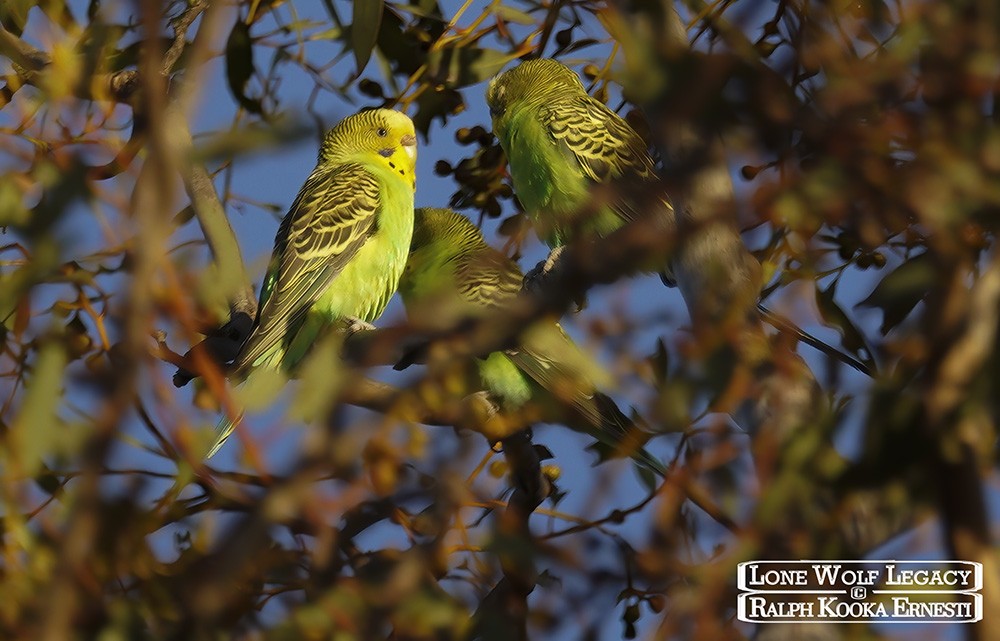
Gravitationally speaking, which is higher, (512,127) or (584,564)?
(512,127)

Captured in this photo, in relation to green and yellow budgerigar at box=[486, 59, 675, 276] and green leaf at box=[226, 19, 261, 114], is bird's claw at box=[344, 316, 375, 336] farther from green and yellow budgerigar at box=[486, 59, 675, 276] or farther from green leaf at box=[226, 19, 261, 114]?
green leaf at box=[226, 19, 261, 114]

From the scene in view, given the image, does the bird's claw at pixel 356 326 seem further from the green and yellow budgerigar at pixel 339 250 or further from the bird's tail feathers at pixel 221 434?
the bird's tail feathers at pixel 221 434

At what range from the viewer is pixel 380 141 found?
5.35 meters

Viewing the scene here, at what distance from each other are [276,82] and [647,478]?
1.83 m

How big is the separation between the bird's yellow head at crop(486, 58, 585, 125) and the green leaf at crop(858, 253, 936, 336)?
291 cm

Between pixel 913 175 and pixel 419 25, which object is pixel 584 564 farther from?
pixel 419 25

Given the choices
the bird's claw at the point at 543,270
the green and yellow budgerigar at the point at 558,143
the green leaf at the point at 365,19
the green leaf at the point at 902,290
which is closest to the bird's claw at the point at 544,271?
the bird's claw at the point at 543,270

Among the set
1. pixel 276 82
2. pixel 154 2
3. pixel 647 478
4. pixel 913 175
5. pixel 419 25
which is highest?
pixel 419 25

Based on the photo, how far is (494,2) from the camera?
12.4 feet

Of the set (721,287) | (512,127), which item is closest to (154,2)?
(721,287)

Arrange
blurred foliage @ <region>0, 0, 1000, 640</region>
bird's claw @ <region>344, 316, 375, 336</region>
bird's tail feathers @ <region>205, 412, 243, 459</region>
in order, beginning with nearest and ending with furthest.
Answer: blurred foliage @ <region>0, 0, 1000, 640</region>
bird's tail feathers @ <region>205, 412, 243, 459</region>
bird's claw @ <region>344, 316, 375, 336</region>

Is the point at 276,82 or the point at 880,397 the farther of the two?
the point at 276,82

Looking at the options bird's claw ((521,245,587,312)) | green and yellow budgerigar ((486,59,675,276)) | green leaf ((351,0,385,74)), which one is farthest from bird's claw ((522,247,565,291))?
green leaf ((351,0,385,74))

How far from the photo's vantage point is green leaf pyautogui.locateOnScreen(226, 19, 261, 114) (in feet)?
12.9
